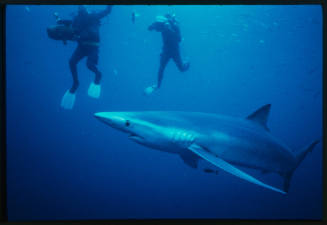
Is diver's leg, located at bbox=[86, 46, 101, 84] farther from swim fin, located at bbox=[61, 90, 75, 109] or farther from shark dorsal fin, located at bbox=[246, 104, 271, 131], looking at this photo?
shark dorsal fin, located at bbox=[246, 104, 271, 131]

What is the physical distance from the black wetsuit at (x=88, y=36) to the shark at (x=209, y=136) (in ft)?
6.73

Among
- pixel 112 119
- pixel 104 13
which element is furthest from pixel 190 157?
pixel 104 13

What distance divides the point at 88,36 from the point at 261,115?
325 centimetres

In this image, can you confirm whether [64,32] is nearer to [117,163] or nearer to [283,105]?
[117,163]

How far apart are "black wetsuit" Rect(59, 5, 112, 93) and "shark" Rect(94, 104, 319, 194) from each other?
6.73 feet

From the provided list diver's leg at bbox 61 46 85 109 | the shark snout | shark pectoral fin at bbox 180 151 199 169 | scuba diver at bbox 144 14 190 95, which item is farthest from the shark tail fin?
A: diver's leg at bbox 61 46 85 109

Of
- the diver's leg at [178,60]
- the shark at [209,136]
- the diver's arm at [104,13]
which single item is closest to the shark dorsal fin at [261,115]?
the shark at [209,136]

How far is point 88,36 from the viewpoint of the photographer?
5012mm

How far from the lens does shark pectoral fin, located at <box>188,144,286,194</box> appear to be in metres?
2.68

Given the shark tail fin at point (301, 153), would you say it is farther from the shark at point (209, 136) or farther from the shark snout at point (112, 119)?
the shark snout at point (112, 119)

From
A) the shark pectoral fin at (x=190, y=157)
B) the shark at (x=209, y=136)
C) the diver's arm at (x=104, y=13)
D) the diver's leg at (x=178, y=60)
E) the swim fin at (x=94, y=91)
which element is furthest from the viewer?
the diver's leg at (x=178, y=60)

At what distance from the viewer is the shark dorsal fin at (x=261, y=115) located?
12.7 feet

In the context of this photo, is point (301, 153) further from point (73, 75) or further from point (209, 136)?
point (73, 75)
